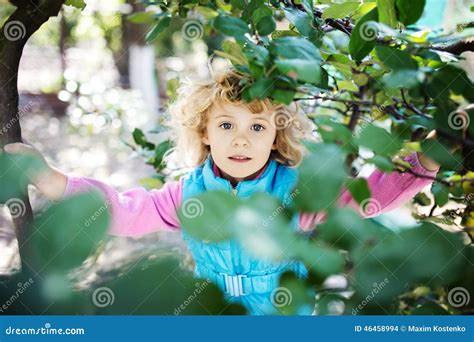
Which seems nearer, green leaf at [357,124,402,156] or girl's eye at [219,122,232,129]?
green leaf at [357,124,402,156]

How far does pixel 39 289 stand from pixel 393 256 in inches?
12.3

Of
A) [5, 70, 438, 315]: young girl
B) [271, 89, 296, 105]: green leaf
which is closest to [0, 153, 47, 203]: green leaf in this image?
[5, 70, 438, 315]: young girl

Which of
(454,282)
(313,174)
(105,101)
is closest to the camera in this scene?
(313,174)

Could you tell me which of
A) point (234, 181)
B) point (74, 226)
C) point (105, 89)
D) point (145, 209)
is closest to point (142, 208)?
point (145, 209)

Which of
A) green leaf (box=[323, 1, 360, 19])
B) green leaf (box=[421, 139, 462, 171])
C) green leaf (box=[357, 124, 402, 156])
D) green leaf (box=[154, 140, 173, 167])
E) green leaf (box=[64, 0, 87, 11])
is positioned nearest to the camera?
green leaf (box=[357, 124, 402, 156])

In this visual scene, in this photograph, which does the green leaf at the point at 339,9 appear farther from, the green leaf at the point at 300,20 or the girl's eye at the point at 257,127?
the girl's eye at the point at 257,127

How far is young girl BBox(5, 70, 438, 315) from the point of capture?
2.54 feet

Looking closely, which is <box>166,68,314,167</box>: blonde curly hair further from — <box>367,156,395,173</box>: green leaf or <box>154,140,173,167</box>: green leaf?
<box>367,156,395,173</box>: green leaf

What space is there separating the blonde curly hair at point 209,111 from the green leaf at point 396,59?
0.27 metres

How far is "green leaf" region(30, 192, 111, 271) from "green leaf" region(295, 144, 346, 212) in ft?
0.40

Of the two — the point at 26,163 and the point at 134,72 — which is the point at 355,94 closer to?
the point at 26,163

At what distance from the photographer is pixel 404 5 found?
55 cm

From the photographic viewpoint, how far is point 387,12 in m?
0.57

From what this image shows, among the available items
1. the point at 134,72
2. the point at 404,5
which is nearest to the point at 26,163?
the point at 404,5
